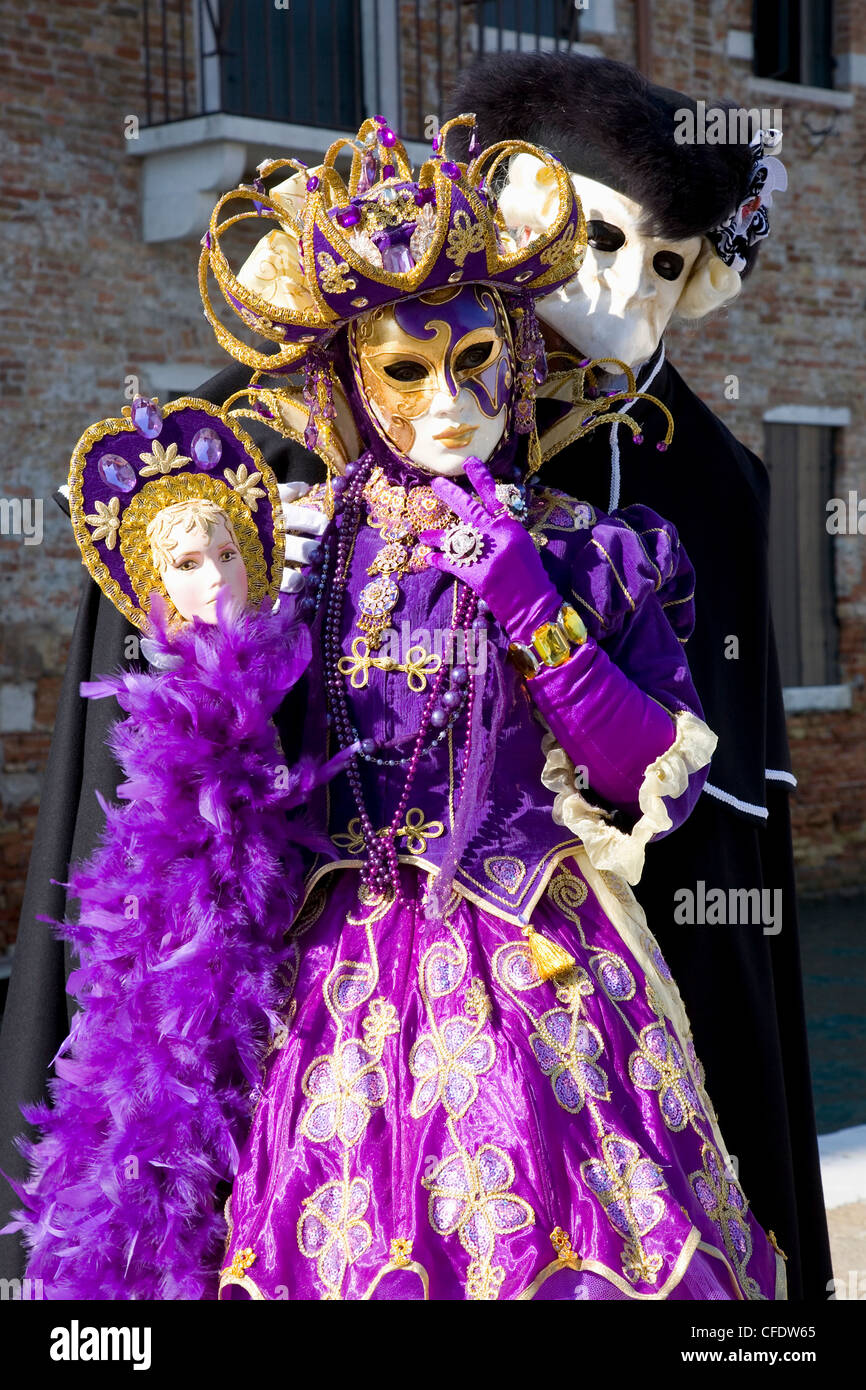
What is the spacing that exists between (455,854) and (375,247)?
2.62ft

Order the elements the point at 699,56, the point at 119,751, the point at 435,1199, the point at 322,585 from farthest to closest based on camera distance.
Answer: the point at 699,56
the point at 322,585
the point at 119,751
the point at 435,1199

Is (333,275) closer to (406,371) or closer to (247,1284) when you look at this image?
(406,371)

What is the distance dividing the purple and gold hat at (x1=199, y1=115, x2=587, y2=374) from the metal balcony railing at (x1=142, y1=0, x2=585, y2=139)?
5.06 m

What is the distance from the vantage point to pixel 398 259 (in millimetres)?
2256

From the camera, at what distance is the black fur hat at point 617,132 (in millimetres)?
2793

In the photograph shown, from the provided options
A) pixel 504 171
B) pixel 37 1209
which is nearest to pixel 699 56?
pixel 504 171

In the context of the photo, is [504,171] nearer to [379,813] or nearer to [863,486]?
[379,813]

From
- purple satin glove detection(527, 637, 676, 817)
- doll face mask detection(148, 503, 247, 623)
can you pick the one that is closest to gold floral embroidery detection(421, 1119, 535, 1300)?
purple satin glove detection(527, 637, 676, 817)

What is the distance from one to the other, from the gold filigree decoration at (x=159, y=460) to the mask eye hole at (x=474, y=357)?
39 cm

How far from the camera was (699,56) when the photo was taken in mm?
9328

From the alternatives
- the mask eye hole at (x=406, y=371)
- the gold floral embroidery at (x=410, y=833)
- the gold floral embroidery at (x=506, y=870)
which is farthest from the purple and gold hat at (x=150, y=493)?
the gold floral embroidery at (x=506, y=870)

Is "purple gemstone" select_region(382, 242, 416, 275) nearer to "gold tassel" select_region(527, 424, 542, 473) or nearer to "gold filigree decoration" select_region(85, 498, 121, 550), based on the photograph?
"gold tassel" select_region(527, 424, 542, 473)

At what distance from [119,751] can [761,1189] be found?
143cm

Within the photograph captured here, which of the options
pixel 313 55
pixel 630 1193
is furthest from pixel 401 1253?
pixel 313 55
